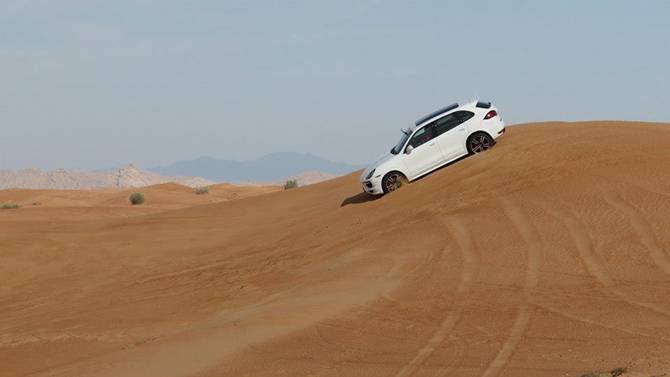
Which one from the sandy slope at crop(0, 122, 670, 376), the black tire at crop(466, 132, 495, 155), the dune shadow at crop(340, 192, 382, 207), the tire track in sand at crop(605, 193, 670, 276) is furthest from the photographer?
Answer: the dune shadow at crop(340, 192, 382, 207)

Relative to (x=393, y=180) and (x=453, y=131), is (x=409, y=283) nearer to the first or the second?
(x=393, y=180)

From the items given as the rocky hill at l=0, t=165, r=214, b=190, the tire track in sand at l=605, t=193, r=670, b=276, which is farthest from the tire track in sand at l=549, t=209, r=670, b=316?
the rocky hill at l=0, t=165, r=214, b=190

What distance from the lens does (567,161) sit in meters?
16.7

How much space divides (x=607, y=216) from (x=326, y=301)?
17.6 feet

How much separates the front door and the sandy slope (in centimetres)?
90

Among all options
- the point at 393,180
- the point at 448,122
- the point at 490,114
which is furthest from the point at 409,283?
the point at 490,114

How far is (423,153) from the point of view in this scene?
20531 mm

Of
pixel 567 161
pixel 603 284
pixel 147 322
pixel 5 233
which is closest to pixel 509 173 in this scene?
pixel 567 161

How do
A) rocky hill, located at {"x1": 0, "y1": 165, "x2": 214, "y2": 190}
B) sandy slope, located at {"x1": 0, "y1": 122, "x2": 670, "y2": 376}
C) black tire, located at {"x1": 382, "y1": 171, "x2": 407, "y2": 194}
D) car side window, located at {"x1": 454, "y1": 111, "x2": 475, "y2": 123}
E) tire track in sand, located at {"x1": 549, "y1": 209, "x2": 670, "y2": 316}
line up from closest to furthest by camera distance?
sandy slope, located at {"x1": 0, "y1": 122, "x2": 670, "y2": 376} → tire track in sand, located at {"x1": 549, "y1": 209, "x2": 670, "y2": 316} → car side window, located at {"x1": 454, "y1": 111, "x2": 475, "y2": 123} → black tire, located at {"x1": 382, "y1": 171, "x2": 407, "y2": 194} → rocky hill, located at {"x1": 0, "y1": 165, "x2": 214, "y2": 190}

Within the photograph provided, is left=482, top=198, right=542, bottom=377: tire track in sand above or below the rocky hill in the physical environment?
below

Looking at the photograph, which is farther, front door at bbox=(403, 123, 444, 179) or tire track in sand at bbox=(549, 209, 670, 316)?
front door at bbox=(403, 123, 444, 179)

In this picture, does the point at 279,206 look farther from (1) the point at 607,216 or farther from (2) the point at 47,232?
(1) the point at 607,216

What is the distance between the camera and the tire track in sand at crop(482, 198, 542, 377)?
27.5ft

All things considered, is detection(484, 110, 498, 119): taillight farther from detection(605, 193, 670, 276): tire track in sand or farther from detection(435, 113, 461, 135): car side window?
detection(605, 193, 670, 276): tire track in sand
